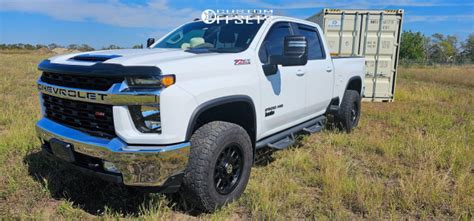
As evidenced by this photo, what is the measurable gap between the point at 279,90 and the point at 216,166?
119 centimetres

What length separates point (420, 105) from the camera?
9.48 meters

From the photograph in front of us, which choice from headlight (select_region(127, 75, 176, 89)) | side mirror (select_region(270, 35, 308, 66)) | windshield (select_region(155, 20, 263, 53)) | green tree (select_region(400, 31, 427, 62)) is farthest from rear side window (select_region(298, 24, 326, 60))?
green tree (select_region(400, 31, 427, 62))

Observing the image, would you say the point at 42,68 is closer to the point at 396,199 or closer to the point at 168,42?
the point at 168,42

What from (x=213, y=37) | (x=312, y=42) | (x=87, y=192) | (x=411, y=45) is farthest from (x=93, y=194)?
(x=411, y=45)

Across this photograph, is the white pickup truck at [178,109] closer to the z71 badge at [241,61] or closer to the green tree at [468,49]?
the z71 badge at [241,61]

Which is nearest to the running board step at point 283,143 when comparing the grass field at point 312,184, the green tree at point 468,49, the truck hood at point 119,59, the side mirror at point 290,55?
the grass field at point 312,184

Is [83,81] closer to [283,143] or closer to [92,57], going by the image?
[92,57]

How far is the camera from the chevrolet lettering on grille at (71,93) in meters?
2.63

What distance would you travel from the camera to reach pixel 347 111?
5977mm

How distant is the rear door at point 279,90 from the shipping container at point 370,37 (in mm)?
5398

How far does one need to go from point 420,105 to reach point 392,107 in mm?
956

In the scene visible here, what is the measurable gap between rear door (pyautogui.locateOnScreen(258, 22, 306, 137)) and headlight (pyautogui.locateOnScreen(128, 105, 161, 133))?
1207mm

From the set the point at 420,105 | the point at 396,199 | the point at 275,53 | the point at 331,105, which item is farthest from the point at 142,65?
the point at 420,105

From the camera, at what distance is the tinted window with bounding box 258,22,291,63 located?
3.68m
